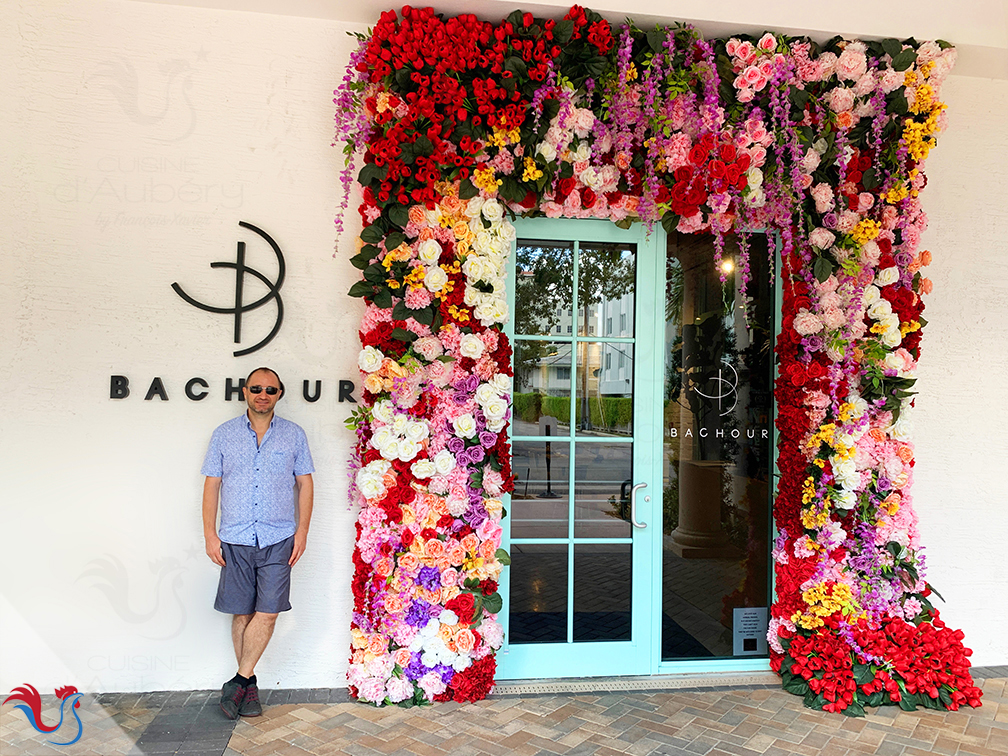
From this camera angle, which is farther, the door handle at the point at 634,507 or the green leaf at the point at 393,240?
the door handle at the point at 634,507

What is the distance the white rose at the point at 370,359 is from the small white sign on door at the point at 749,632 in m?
2.52

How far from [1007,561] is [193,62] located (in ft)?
17.9

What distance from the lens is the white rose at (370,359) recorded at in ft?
10.7

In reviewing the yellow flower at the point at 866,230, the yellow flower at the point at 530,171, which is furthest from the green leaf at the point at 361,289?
the yellow flower at the point at 866,230

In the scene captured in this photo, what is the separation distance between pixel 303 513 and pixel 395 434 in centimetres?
60

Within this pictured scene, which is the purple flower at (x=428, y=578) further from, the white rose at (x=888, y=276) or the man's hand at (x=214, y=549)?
the white rose at (x=888, y=276)

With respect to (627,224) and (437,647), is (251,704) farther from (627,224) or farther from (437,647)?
(627,224)

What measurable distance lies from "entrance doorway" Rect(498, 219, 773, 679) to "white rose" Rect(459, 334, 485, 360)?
39 centimetres

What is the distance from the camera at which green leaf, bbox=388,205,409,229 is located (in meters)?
3.31

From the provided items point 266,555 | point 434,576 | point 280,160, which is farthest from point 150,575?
point 280,160

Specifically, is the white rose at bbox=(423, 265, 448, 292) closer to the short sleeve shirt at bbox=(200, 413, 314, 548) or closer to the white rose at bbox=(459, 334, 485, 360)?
the white rose at bbox=(459, 334, 485, 360)

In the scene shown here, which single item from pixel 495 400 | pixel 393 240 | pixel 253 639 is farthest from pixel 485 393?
pixel 253 639

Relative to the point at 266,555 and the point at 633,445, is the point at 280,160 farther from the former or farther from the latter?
the point at 633,445

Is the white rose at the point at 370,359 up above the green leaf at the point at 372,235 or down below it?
below
